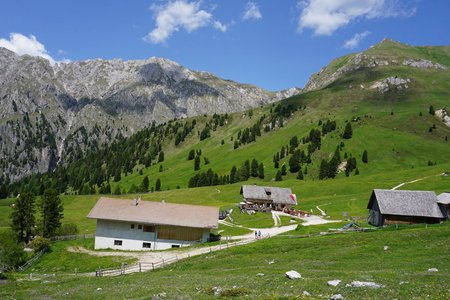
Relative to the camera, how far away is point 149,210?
3014 inches

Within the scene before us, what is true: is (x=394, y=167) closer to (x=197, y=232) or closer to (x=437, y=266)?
(x=197, y=232)

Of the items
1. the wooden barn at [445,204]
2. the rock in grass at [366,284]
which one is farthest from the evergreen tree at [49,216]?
the rock in grass at [366,284]

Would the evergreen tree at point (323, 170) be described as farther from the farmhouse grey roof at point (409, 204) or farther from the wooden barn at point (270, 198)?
the farmhouse grey roof at point (409, 204)

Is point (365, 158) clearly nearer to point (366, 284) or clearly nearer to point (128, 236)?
point (128, 236)

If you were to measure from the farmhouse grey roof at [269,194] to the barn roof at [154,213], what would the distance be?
149 feet

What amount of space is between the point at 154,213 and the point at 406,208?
47.7 m

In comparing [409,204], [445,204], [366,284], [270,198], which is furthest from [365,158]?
[366,284]

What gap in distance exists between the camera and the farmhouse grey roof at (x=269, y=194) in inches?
4796

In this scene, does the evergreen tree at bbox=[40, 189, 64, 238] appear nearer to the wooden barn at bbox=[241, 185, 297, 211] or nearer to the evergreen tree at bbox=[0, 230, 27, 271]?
the evergreen tree at bbox=[0, 230, 27, 271]

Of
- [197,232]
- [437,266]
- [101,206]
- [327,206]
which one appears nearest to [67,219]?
[101,206]

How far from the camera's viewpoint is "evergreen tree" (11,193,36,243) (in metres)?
91.1

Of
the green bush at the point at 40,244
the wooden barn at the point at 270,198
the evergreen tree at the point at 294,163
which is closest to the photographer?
the green bush at the point at 40,244

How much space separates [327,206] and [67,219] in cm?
8264

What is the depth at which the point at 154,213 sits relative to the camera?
75.7 m
